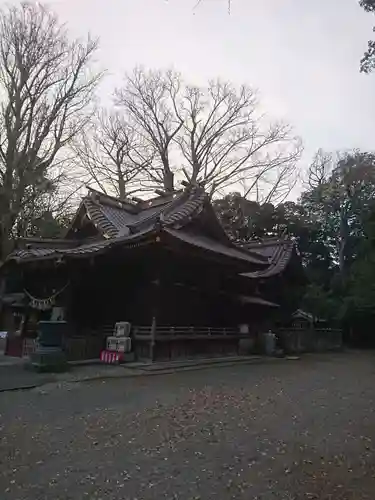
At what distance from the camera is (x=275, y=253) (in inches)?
868

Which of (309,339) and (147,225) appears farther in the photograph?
(309,339)

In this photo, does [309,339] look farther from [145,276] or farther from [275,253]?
[145,276]

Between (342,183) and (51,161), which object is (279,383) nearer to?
(51,161)

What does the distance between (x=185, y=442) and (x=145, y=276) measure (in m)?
8.41

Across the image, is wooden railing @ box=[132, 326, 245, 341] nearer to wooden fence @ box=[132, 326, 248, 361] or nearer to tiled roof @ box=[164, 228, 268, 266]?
wooden fence @ box=[132, 326, 248, 361]

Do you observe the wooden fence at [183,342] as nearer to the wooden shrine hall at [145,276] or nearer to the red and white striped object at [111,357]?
the wooden shrine hall at [145,276]

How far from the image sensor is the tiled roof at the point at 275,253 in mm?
20000

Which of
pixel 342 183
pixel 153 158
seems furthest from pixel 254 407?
pixel 342 183

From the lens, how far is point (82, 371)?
10711mm

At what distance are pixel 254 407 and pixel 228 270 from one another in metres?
9.02

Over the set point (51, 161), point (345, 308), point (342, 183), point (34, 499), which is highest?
point (342, 183)

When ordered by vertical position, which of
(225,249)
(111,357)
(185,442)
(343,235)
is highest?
(343,235)

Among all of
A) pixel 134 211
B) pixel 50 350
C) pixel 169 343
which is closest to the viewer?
pixel 50 350


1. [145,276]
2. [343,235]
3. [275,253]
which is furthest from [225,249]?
[343,235]
